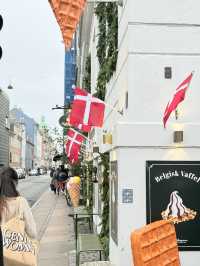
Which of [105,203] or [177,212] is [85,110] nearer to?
[177,212]

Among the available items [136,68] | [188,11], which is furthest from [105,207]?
[188,11]

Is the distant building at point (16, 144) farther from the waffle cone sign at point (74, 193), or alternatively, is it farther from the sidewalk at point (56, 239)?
the sidewalk at point (56, 239)

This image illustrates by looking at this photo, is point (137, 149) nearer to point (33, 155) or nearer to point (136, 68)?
point (136, 68)

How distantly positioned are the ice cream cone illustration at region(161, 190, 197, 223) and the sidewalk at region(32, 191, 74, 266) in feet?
13.0

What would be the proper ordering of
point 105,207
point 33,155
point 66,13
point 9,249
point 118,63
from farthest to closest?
1. point 33,155
2. point 105,207
3. point 118,63
4. point 66,13
5. point 9,249

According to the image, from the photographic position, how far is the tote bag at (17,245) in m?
5.80

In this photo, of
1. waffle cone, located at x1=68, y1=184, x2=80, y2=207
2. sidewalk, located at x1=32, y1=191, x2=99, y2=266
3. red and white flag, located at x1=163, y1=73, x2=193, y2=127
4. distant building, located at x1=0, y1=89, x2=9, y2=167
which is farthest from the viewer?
distant building, located at x1=0, y1=89, x2=9, y2=167

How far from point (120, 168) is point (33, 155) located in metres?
177

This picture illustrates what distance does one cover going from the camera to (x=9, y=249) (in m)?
5.80

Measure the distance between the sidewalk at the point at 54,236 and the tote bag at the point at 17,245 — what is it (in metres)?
5.50

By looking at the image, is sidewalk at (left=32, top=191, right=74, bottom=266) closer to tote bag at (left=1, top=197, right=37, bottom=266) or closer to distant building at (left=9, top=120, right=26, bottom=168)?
tote bag at (left=1, top=197, right=37, bottom=266)

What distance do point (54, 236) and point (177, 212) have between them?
8.27m

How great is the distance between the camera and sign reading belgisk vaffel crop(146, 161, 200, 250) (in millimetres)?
8000

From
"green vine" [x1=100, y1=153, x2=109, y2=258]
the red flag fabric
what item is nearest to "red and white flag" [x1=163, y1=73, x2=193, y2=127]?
the red flag fabric
